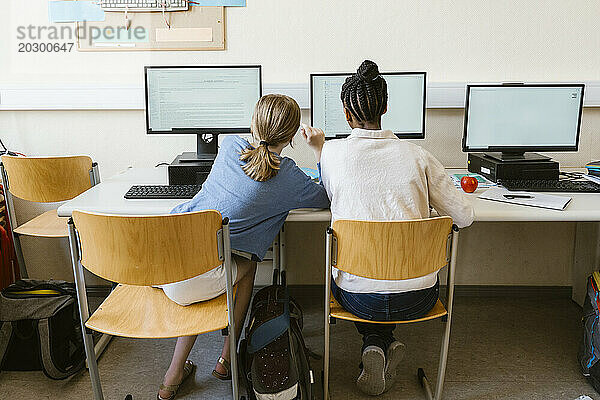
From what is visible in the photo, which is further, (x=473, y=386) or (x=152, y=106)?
(x=152, y=106)

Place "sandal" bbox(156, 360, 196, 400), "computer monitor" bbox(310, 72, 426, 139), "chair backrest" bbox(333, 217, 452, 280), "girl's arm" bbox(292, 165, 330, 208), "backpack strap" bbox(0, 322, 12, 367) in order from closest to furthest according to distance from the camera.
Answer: "chair backrest" bbox(333, 217, 452, 280) < "girl's arm" bbox(292, 165, 330, 208) < "sandal" bbox(156, 360, 196, 400) < "backpack strap" bbox(0, 322, 12, 367) < "computer monitor" bbox(310, 72, 426, 139)

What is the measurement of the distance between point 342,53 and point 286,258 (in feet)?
3.23

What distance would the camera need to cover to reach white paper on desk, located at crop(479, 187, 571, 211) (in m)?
1.97

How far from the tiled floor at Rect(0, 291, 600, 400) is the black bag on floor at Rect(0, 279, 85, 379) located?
60 mm

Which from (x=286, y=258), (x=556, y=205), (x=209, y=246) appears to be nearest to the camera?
(x=209, y=246)

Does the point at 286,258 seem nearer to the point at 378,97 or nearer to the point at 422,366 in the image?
the point at 422,366

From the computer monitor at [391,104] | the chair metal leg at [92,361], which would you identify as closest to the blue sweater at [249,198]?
the chair metal leg at [92,361]

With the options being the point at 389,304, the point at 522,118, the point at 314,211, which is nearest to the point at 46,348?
the point at 314,211

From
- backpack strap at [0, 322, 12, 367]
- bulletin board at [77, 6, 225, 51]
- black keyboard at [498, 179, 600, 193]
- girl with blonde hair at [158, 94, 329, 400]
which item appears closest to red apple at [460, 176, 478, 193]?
black keyboard at [498, 179, 600, 193]

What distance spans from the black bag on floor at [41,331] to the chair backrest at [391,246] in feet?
3.59

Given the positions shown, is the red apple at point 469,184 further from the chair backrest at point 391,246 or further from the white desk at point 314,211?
the chair backrest at point 391,246

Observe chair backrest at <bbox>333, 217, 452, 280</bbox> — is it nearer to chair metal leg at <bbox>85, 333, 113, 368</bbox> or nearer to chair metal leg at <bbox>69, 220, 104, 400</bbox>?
chair metal leg at <bbox>69, 220, 104, 400</bbox>

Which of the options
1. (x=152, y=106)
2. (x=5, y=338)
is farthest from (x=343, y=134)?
(x=5, y=338)

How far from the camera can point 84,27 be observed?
8.53 feet
